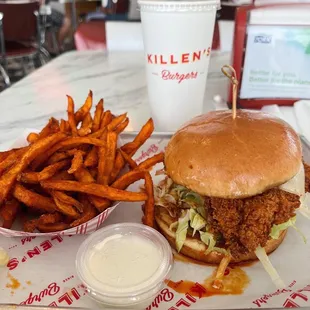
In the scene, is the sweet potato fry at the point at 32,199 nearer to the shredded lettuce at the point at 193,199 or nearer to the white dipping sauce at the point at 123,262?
the white dipping sauce at the point at 123,262

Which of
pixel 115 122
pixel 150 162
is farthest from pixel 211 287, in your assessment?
pixel 115 122

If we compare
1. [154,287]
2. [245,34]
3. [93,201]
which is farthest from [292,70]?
[154,287]

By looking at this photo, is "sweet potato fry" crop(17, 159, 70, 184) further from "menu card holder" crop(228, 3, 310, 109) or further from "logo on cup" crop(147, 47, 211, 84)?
"menu card holder" crop(228, 3, 310, 109)

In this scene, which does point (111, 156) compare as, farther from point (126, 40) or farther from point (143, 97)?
point (126, 40)

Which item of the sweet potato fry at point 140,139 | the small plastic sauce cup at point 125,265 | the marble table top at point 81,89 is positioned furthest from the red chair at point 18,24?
the small plastic sauce cup at point 125,265

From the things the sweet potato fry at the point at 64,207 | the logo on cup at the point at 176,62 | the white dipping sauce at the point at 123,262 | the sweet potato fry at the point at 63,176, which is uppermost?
the logo on cup at the point at 176,62
